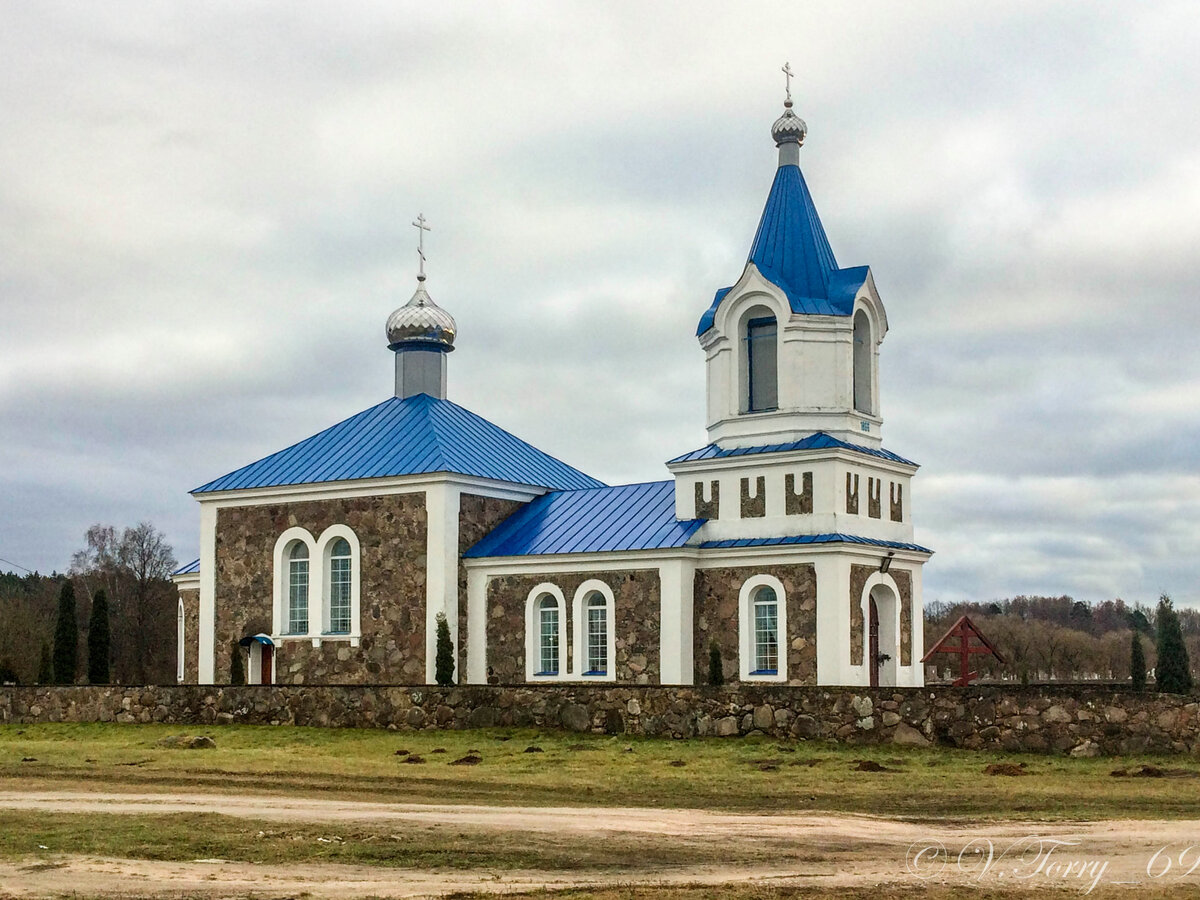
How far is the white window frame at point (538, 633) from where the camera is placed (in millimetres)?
29031

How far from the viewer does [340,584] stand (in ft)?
103

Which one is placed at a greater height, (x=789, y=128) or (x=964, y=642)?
(x=789, y=128)

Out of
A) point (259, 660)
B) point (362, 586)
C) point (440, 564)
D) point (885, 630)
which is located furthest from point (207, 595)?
point (885, 630)

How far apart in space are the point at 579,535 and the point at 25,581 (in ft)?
222

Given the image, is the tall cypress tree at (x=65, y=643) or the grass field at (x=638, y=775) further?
the tall cypress tree at (x=65, y=643)

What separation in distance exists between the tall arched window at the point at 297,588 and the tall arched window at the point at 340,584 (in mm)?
789

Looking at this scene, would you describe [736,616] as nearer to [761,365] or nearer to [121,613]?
[761,365]

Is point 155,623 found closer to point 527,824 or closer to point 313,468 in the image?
point 313,468

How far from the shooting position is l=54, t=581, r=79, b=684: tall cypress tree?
32.8 metres

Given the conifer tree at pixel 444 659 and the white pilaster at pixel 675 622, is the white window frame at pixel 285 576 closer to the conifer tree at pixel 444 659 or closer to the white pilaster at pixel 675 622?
the conifer tree at pixel 444 659

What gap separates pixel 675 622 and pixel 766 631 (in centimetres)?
171

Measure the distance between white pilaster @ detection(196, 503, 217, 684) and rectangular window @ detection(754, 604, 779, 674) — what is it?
1260 cm

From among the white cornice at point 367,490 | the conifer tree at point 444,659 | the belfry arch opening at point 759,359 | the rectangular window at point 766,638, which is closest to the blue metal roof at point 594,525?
the white cornice at point 367,490

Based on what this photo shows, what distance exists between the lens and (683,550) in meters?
27.4
